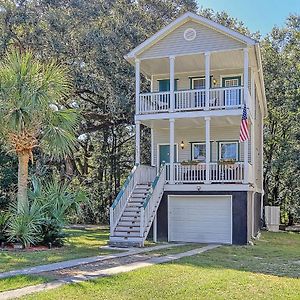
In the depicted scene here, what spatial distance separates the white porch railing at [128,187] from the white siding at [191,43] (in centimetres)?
485

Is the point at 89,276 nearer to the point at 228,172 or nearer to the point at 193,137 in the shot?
the point at 228,172

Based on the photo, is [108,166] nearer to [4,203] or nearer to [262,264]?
[4,203]

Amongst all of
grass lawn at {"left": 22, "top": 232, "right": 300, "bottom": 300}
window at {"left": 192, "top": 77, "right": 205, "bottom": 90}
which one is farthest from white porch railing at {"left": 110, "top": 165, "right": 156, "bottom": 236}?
grass lawn at {"left": 22, "top": 232, "right": 300, "bottom": 300}

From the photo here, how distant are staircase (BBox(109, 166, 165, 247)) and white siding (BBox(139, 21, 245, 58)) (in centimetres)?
489

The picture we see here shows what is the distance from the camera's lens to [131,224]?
636 inches

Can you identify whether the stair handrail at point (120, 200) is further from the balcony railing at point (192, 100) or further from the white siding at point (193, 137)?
the white siding at point (193, 137)

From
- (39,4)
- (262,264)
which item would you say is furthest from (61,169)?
(262,264)

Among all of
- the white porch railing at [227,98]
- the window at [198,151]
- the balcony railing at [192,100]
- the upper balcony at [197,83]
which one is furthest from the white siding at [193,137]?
the white porch railing at [227,98]

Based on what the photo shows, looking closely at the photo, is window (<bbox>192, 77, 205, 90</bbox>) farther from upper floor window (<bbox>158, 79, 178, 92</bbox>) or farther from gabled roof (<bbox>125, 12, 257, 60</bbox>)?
gabled roof (<bbox>125, 12, 257, 60</bbox>)

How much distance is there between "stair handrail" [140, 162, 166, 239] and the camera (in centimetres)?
1566

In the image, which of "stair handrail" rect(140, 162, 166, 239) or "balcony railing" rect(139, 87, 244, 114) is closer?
"stair handrail" rect(140, 162, 166, 239)

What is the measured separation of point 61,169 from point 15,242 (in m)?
14.8

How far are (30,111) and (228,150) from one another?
984cm

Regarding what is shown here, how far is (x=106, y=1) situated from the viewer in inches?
1009
